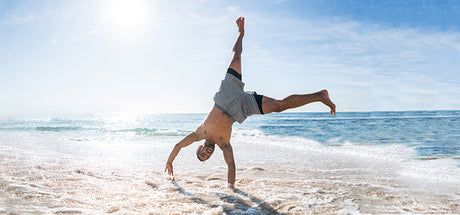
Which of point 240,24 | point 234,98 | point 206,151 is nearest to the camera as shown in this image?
point 234,98

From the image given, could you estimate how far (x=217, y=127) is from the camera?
17.0ft

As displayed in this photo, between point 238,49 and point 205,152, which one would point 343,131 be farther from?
point 205,152

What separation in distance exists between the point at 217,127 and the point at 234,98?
623mm

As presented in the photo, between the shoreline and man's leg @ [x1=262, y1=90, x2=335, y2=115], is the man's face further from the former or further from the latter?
man's leg @ [x1=262, y1=90, x2=335, y2=115]

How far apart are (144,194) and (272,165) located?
13.0 ft

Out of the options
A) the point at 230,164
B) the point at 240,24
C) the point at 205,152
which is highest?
the point at 240,24

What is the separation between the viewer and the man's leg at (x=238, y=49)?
5090 millimetres

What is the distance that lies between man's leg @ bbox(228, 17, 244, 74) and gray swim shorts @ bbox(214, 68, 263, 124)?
10 cm

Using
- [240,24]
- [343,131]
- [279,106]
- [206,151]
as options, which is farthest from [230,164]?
[343,131]

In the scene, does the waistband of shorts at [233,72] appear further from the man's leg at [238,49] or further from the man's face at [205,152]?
the man's face at [205,152]

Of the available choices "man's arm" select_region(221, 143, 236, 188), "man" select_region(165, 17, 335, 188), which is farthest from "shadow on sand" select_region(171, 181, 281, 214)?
"man" select_region(165, 17, 335, 188)

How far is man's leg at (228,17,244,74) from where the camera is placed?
509 cm

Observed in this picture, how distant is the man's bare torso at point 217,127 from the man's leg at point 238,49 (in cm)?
82

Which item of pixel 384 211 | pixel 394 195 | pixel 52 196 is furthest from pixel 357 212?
pixel 52 196
